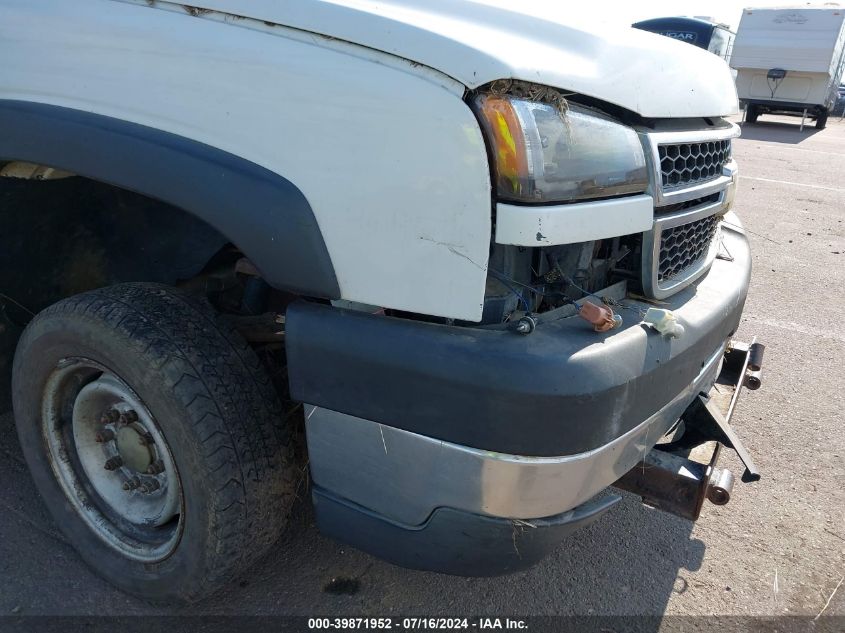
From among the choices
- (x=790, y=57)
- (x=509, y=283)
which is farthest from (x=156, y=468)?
(x=790, y=57)

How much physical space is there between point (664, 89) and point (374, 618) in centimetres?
182

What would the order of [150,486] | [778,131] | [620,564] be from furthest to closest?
[778,131]
[620,564]
[150,486]

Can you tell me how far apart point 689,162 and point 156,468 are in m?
1.86

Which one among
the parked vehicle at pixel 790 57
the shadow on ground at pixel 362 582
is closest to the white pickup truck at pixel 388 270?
the shadow on ground at pixel 362 582

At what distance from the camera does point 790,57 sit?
17.5 meters

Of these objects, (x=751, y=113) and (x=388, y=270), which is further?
(x=751, y=113)

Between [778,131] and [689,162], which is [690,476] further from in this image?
[778,131]

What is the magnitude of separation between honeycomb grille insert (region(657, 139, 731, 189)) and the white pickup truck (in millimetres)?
16

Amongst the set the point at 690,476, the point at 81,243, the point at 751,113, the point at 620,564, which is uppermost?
the point at 81,243

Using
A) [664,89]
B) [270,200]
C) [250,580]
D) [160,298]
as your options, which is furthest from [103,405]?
[664,89]

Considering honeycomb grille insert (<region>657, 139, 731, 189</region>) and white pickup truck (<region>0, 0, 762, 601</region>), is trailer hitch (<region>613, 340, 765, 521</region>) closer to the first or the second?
white pickup truck (<region>0, 0, 762, 601</region>)

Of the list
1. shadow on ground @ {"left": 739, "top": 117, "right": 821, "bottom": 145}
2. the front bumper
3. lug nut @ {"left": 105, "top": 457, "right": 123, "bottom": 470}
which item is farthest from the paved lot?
shadow on ground @ {"left": 739, "top": 117, "right": 821, "bottom": 145}

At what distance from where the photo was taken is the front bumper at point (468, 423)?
154 cm

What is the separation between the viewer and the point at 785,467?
310cm
